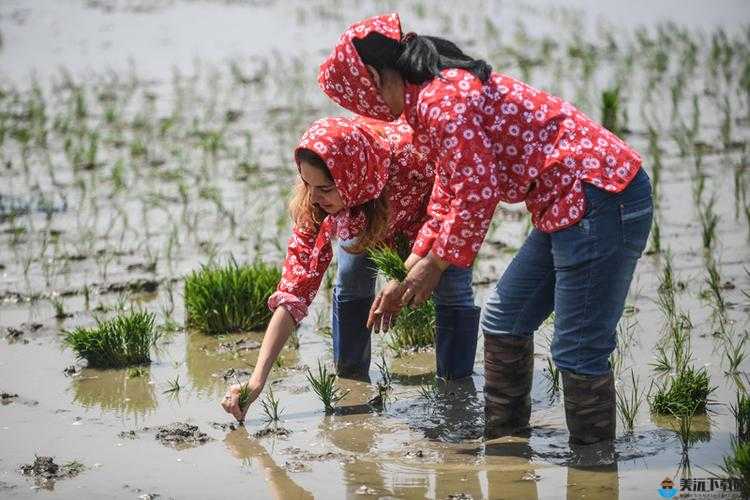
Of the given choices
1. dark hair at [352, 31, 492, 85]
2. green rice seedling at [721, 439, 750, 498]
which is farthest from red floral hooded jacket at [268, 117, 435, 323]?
green rice seedling at [721, 439, 750, 498]

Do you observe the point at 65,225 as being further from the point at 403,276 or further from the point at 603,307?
the point at 603,307

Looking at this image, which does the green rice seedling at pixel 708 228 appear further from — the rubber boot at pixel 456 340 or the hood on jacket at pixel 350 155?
the hood on jacket at pixel 350 155

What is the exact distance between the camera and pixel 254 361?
18.0 feet

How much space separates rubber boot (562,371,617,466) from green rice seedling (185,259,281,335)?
80.5 inches

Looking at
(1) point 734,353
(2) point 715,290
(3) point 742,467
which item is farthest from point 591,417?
(2) point 715,290

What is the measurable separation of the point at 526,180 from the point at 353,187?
76 cm

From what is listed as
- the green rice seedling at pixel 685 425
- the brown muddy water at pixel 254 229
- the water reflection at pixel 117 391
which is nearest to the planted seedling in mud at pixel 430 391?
the brown muddy water at pixel 254 229

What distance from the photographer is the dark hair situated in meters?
3.92

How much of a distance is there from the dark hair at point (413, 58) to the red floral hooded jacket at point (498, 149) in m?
0.02

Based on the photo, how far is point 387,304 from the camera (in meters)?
4.10

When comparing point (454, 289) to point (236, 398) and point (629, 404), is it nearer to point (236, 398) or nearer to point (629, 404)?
point (629, 404)

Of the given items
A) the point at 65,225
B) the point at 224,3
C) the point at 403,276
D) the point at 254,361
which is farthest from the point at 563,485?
the point at 224,3

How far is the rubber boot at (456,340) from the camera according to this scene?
16.1 feet

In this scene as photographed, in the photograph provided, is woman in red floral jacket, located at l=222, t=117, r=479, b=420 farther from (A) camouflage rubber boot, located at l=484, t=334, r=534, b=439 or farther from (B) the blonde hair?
(A) camouflage rubber boot, located at l=484, t=334, r=534, b=439
